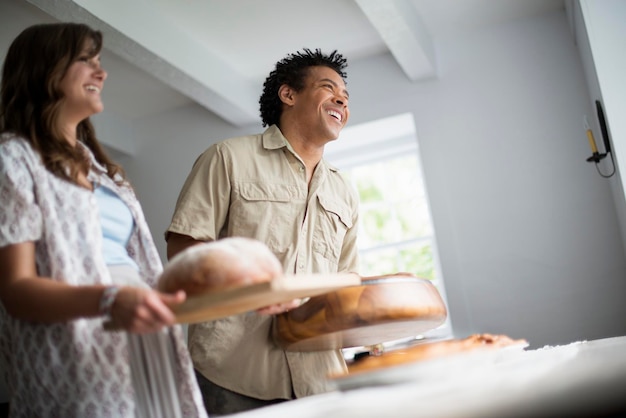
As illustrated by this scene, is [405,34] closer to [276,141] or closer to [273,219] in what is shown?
[276,141]

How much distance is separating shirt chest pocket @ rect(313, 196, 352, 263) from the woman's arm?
105 cm

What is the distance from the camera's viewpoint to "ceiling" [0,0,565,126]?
12.0ft

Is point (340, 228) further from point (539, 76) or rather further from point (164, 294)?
point (539, 76)

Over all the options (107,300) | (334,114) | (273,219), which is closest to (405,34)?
(334,114)

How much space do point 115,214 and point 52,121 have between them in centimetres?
20

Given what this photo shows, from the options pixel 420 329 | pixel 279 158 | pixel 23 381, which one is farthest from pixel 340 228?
pixel 23 381

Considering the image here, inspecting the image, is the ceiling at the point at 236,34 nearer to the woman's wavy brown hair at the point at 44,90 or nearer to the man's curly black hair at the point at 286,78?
the man's curly black hair at the point at 286,78

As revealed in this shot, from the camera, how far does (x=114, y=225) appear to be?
1299 millimetres

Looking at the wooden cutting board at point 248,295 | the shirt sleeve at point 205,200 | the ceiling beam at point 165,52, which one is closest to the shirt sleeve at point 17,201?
the wooden cutting board at point 248,295

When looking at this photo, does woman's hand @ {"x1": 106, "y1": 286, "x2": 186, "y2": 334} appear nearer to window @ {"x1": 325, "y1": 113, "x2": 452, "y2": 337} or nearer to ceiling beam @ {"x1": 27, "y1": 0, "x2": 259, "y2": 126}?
ceiling beam @ {"x1": 27, "y1": 0, "x2": 259, "y2": 126}

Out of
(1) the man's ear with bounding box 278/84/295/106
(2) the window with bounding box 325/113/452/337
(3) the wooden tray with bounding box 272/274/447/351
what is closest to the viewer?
(3) the wooden tray with bounding box 272/274/447/351

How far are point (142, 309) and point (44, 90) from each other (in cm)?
49

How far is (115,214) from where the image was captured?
1.31 meters

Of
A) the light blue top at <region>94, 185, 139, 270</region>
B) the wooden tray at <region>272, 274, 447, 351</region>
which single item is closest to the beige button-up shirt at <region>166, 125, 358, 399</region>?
the wooden tray at <region>272, 274, 447, 351</region>
